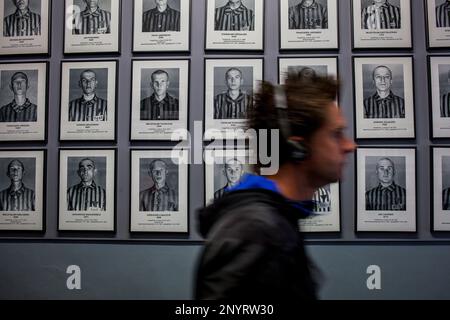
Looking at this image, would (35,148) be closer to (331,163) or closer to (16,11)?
(16,11)

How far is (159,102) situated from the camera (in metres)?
2.41

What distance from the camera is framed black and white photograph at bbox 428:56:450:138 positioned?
2330 mm

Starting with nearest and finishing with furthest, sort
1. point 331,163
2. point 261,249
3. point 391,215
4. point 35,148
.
A: point 261,249 < point 331,163 < point 391,215 < point 35,148

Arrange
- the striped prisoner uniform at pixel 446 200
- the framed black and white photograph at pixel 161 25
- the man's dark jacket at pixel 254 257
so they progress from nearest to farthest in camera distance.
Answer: the man's dark jacket at pixel 254 257, the striped prisoner uniform at pixel 446 200, the framed black and white photograph at pixel 161 25

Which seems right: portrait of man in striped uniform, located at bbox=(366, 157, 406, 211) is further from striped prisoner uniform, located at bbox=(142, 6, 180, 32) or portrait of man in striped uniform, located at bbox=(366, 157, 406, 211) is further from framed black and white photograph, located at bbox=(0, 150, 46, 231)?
framed black and white photograph, located at bbox=(0, 150, 46, 231)

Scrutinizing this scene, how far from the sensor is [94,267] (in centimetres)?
240

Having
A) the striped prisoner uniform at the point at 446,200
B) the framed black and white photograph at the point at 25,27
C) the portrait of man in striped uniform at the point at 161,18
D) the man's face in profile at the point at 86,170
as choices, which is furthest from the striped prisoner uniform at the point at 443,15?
the framed black and white photograph at the point at 25,27

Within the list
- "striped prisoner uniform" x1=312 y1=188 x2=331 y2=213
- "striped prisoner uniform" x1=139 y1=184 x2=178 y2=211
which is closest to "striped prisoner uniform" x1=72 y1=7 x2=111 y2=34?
"striped prisoner uniform" x1=139 y1=184 x2=178 y2=211

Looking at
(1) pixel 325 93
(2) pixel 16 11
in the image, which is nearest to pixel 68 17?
(2) pixel 16 11

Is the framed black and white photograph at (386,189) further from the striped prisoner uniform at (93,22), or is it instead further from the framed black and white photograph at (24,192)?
the framed black and white photograph at (24,192)

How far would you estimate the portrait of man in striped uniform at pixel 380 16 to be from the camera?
237 centimetres

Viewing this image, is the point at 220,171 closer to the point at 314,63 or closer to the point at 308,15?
the point at 314,63

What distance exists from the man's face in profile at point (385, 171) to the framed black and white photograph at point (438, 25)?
2.37 feet

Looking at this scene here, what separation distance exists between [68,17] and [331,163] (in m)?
2.04
